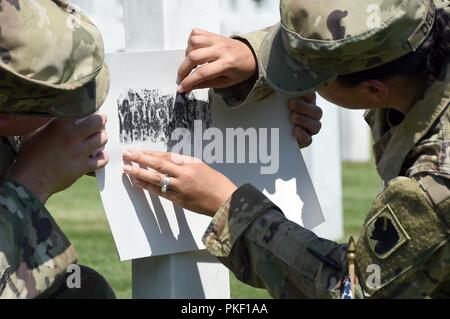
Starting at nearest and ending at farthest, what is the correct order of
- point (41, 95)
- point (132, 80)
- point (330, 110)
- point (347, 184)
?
point (41, 95)
point (132, 80)
point (330, 110)
point (347, 184)

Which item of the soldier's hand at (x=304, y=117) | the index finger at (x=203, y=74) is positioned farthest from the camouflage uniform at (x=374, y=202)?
the soldier's hand at (x=304, y=117)

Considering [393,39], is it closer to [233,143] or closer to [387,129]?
[387,129]

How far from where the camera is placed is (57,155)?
236 centimetres

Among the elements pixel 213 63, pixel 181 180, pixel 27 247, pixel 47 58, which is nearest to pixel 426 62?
pixel 213 63

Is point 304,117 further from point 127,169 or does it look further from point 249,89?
point 127,169

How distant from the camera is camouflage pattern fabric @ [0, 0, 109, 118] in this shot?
2.04 metres

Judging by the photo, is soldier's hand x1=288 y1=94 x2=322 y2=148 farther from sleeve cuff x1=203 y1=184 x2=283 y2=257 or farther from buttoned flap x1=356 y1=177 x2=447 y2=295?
buttoned flap x1=356 y1=177 x2=447 y2=295

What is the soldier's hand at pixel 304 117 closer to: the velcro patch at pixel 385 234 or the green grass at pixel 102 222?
the velcro patch at pixel 385 234

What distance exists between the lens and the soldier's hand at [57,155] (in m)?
2.33

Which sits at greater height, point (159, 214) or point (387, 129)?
point (387, 129)

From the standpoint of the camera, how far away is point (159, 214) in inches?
99.6
